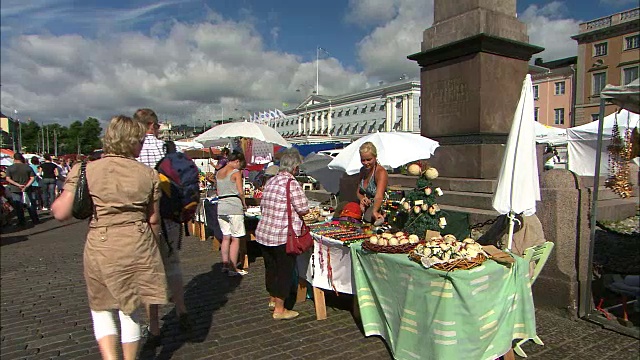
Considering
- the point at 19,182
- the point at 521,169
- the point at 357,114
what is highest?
the point at 357,114

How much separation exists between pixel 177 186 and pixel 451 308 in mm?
2367

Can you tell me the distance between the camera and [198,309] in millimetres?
5184

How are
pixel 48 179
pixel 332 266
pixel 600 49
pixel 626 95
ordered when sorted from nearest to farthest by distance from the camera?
pixel 626 95, pixel 332 266, pixel 48 179, pixel 600 49

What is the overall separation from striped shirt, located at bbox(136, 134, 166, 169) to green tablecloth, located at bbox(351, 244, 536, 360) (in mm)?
2142

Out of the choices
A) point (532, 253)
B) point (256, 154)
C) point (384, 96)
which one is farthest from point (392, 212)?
point (384, 96)

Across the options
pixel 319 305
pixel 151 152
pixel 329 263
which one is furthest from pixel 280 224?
pixel 151 152

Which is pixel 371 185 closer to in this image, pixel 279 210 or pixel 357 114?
pixel 279 210

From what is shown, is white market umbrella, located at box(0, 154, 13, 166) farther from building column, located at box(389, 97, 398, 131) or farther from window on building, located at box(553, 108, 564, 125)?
building column, located at box(389, 97, 398, 131)

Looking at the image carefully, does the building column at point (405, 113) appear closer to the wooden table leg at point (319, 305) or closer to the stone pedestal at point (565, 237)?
the stone pedestal at point (565, 237)

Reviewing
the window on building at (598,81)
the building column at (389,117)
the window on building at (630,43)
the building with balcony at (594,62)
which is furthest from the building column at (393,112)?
the window on building at (630,43)

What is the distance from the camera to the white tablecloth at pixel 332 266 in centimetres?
455

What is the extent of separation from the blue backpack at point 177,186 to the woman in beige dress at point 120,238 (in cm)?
47

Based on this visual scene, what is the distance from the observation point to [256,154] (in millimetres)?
14148

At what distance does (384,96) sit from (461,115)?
81980mm
